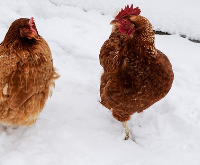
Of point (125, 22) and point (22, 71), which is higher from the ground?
point (125, 22)

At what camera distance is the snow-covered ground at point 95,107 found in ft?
8.00

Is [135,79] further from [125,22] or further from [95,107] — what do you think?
[95,107]

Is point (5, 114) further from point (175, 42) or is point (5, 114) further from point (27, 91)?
point (175, 42)

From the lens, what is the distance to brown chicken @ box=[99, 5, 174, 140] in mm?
2072

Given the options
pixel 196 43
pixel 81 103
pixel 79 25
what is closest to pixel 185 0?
pixel 196 43

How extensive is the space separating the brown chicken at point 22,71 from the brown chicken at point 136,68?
2.17ft

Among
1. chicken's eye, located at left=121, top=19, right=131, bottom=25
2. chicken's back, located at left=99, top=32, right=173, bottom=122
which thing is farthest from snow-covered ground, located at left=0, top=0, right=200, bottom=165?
chicken's eye, located at left=121, top=19, right=131, bottom=25

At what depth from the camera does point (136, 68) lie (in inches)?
83.7

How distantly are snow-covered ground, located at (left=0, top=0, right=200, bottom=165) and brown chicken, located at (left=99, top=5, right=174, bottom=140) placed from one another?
50 cm

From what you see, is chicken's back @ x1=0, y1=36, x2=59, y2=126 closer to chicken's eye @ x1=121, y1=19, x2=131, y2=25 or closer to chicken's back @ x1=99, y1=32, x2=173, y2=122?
chicken's back @ x1=99, y1=32, x2=173, y2=122

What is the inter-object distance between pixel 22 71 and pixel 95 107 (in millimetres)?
1090

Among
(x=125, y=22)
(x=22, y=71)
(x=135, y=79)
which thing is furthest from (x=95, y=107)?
(x=125, y=22)

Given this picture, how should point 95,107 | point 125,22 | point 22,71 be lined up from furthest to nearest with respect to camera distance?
point 95,107, point 22,71, point 125,22

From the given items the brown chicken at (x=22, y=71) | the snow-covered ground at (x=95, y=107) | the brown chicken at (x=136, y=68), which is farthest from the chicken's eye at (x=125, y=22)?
the snow-covered ground at (x=95, y=107)
